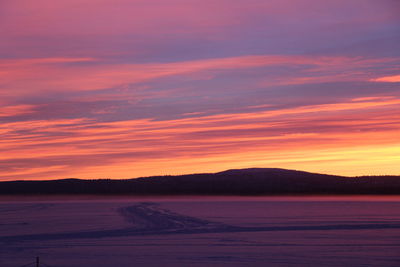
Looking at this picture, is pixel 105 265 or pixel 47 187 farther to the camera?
pixel 47 187

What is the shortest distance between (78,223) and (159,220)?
8.67 feet

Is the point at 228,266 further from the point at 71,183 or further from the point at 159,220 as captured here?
the point at 71,183

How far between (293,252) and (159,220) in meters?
8.42

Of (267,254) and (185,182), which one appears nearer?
(267,254)

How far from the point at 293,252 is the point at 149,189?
65897 mm

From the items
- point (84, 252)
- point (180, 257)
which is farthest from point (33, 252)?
point (180, 257)

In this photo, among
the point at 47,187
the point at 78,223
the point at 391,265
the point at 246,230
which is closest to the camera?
the point at 391,265

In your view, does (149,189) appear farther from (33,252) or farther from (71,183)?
(33,252)

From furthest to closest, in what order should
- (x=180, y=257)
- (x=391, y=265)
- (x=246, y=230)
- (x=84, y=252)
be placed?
(x=246, y=230) < (x=84, y=252) < (x=180, y=257) < (x=391, y=265)

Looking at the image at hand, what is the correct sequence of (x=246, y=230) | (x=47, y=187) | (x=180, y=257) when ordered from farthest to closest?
(x=47, y=187), (x=246, y=230), (x=180, y=257)

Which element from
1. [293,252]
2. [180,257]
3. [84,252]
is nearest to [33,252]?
[84,252]

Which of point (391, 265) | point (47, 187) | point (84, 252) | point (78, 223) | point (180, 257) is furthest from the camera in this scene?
point (47, 187)

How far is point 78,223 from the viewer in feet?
68.0

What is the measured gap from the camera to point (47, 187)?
77.7m
